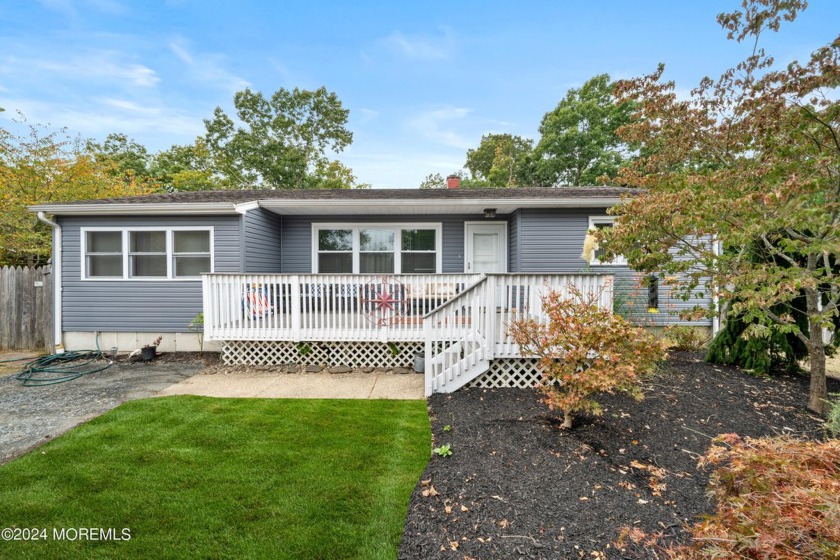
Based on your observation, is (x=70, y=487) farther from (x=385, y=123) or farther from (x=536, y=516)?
(x=385, y=123)

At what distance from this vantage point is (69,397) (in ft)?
16.8

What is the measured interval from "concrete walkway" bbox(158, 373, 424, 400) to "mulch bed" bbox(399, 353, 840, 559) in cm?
90

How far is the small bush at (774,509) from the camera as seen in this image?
1300mm

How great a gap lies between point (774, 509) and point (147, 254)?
383 inches

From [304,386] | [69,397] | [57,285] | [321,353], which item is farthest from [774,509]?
[57,285]

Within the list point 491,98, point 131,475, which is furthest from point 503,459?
point 491,98

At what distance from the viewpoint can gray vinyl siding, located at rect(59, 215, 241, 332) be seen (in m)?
7.50

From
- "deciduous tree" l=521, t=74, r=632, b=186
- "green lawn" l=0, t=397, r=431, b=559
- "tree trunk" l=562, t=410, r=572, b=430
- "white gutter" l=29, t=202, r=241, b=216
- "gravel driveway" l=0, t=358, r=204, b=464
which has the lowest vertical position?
"gravel driveway" l=0, t=358, r=204, b=464

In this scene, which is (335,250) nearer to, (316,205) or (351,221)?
(351,221)

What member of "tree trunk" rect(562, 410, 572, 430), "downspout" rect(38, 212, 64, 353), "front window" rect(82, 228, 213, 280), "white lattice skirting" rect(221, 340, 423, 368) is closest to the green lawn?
"tree trunk" rect(562, 410, 572, 430)

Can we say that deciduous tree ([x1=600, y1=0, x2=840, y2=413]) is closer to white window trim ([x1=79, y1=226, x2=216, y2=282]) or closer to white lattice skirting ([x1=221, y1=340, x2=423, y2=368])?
white lattice skirting ([x1=221, y1=340, x2=423, y2=368])

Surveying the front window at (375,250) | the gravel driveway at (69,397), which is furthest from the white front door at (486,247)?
the gravel driveway at (69,397)

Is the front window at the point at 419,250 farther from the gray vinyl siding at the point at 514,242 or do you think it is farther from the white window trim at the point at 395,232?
→ the gray vinyl siding at the point at 514,242

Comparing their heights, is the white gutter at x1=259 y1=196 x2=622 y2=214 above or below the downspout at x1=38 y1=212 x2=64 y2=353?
above
